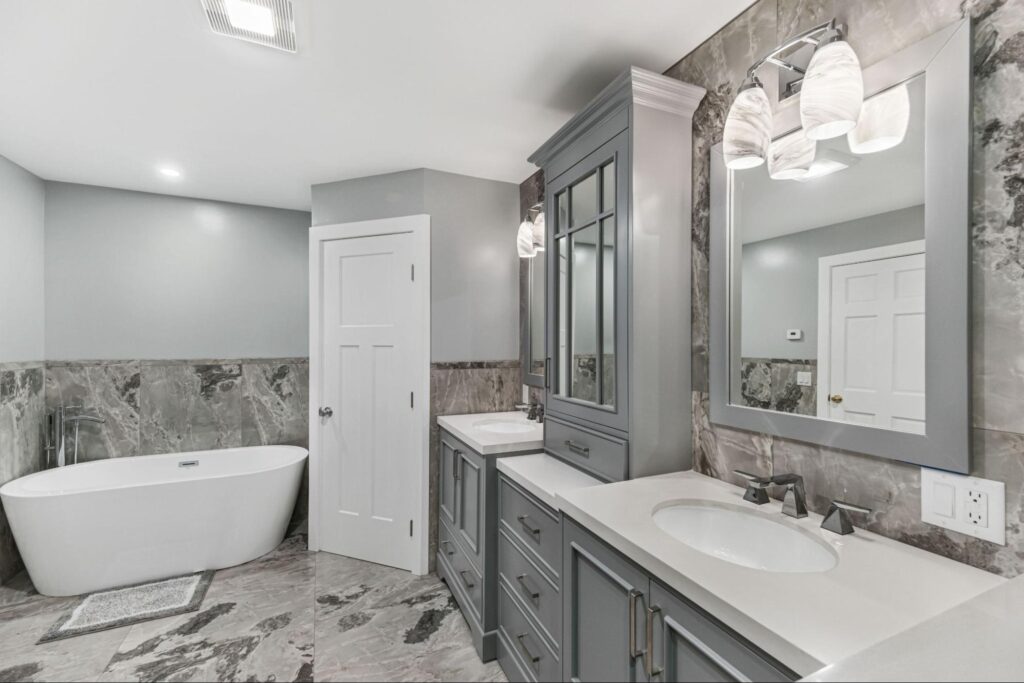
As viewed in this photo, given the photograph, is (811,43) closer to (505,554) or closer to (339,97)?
(339,97)

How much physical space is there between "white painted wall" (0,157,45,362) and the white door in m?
4.02

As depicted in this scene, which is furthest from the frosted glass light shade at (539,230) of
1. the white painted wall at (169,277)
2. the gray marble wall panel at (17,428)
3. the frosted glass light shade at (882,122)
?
the gray marble wall panel at (17,428)

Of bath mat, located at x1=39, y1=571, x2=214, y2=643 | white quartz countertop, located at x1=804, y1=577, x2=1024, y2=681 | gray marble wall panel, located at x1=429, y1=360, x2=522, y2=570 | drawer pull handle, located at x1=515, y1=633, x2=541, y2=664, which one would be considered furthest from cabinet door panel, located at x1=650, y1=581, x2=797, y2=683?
bath mat, located at x1=39, y1=571, x2=214, y2=643

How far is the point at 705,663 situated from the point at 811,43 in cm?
155

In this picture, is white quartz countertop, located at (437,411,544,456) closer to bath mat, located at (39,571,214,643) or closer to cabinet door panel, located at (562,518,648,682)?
cabinet door panel, located at (562,518,648,682)

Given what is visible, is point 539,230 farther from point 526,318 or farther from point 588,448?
point 588,448

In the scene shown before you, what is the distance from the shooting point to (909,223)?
1.08 meters

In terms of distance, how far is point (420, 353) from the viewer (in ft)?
9.27

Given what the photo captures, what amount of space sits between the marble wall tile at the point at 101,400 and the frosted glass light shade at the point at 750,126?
3.94m

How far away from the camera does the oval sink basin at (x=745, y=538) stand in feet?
3.76

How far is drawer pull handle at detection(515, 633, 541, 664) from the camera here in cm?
165

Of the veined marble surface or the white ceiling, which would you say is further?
the veined marble surface

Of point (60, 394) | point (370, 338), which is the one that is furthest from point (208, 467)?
point (370, 338)

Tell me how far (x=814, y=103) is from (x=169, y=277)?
3984 millimetres
